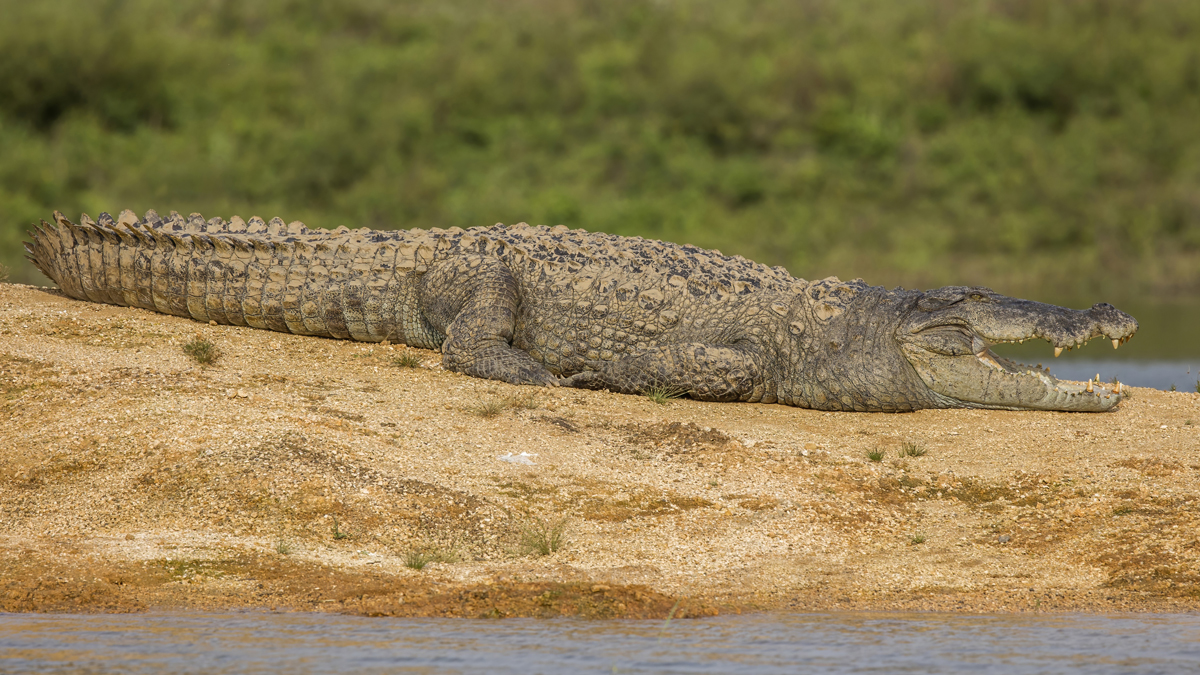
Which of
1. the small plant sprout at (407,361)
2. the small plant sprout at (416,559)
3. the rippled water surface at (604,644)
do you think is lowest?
the rippled water surface at (604,644)

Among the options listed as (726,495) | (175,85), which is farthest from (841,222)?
(726,495)

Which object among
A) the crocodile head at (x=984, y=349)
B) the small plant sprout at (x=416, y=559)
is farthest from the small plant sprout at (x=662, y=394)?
the small plant sprout at (x=416, y=559)

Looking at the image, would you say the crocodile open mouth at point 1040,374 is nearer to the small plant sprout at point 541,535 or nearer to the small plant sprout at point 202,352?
the small plant sprout at point 541,535

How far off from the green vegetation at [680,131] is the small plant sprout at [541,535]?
21218 mm

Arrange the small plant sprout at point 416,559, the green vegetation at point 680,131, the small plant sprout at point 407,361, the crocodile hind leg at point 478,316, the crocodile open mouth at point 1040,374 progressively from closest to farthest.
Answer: the small plant sprout at point 416,559 < the crocodile open mouth at point 1040,374 < the crocodile hind leg at point 478,316 < the small plant sprout at point 407,361 < the green vegetation at point 680,131

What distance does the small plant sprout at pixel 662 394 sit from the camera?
7.71 meters

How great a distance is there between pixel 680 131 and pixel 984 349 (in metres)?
24.7

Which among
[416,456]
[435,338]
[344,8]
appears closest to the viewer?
[416,456]

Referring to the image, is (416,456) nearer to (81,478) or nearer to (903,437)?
(81,478)

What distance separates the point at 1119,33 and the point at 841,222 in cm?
1190

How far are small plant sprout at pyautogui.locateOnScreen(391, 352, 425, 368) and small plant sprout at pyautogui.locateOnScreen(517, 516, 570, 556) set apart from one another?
279 cm

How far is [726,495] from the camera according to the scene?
20.2 feet

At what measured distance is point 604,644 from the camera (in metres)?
4.34

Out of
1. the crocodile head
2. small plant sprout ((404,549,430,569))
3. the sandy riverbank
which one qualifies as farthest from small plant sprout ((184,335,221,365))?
the crocodile head
